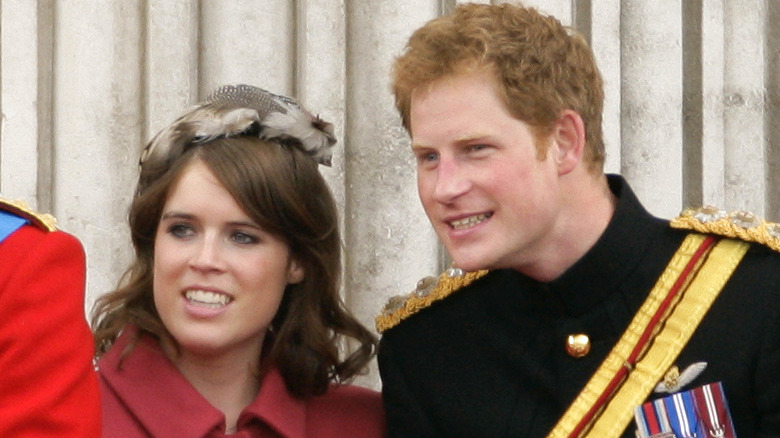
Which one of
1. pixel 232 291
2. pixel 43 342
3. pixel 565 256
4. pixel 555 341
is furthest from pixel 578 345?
pixel 43 342

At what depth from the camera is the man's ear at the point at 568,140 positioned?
2.70 metres

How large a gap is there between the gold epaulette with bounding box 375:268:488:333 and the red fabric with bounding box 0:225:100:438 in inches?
33.5

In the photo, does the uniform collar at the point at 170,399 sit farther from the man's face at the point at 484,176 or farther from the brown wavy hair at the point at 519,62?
the brown wavy hair at the point at 519,62

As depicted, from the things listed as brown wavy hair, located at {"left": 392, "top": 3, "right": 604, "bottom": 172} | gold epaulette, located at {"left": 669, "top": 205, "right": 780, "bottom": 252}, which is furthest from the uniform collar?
gold epaulette, located at {"left": 669, "top": 205, "right": 780, "bottom": 252}

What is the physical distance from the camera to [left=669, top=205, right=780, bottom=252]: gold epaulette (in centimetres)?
265

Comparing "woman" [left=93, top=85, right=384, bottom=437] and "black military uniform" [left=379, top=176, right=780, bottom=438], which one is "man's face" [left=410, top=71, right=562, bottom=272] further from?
"woman" [left=93, top=85, right=384, bottom=437]

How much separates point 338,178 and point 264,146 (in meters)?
0.56

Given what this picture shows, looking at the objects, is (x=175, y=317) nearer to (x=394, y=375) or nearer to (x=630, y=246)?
(x=394, y=375)

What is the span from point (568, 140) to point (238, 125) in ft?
2.06

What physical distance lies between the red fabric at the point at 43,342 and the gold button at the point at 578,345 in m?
0.86

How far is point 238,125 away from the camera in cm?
289

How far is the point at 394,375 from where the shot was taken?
2928 millimetres

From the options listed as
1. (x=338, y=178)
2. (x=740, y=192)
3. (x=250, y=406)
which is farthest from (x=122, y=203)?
(x=740, y=192)

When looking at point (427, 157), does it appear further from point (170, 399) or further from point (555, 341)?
point (170, 399)
